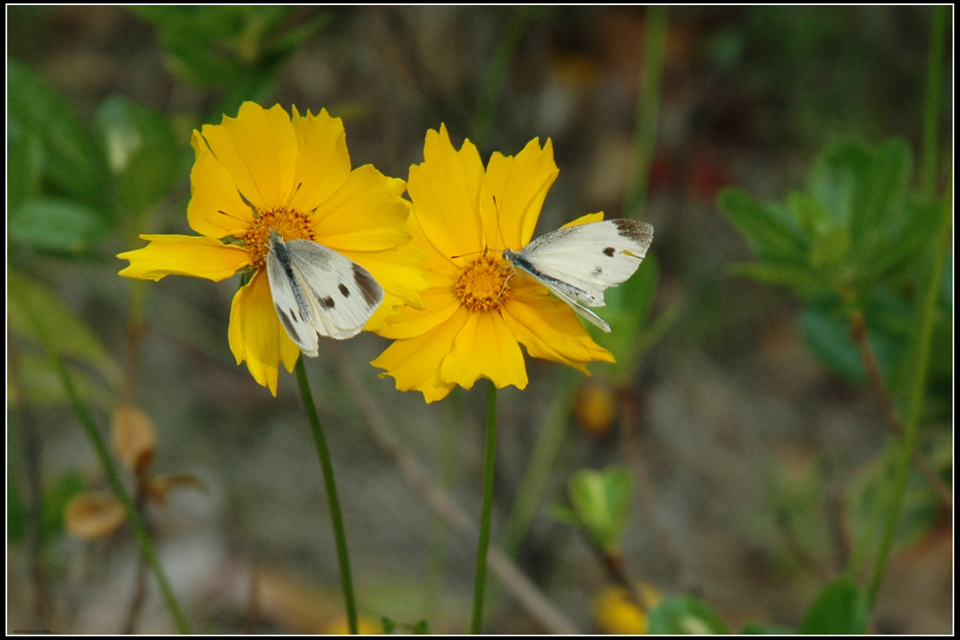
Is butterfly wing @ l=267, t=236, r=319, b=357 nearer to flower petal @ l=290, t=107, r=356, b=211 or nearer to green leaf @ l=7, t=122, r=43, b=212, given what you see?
flower petal @ l=290, t=107, r=356, b=211

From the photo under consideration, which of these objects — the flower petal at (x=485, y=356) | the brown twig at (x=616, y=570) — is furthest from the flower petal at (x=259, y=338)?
the brown twig at (x=616, y=570)

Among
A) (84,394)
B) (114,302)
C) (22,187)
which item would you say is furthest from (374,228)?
(114,302)

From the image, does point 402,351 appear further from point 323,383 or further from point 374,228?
point 323,383

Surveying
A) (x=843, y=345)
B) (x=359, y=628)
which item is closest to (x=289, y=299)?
(x=359, y=628)

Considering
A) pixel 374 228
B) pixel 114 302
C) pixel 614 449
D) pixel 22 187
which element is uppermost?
pixel 114 302

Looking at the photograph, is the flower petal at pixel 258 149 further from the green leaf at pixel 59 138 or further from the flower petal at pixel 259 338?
the green leaf at pixel 59 138

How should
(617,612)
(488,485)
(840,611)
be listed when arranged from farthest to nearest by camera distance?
(617,612), (840,611), (488,485)

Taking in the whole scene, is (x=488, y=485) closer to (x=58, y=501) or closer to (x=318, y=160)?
(x=318, y=160)
